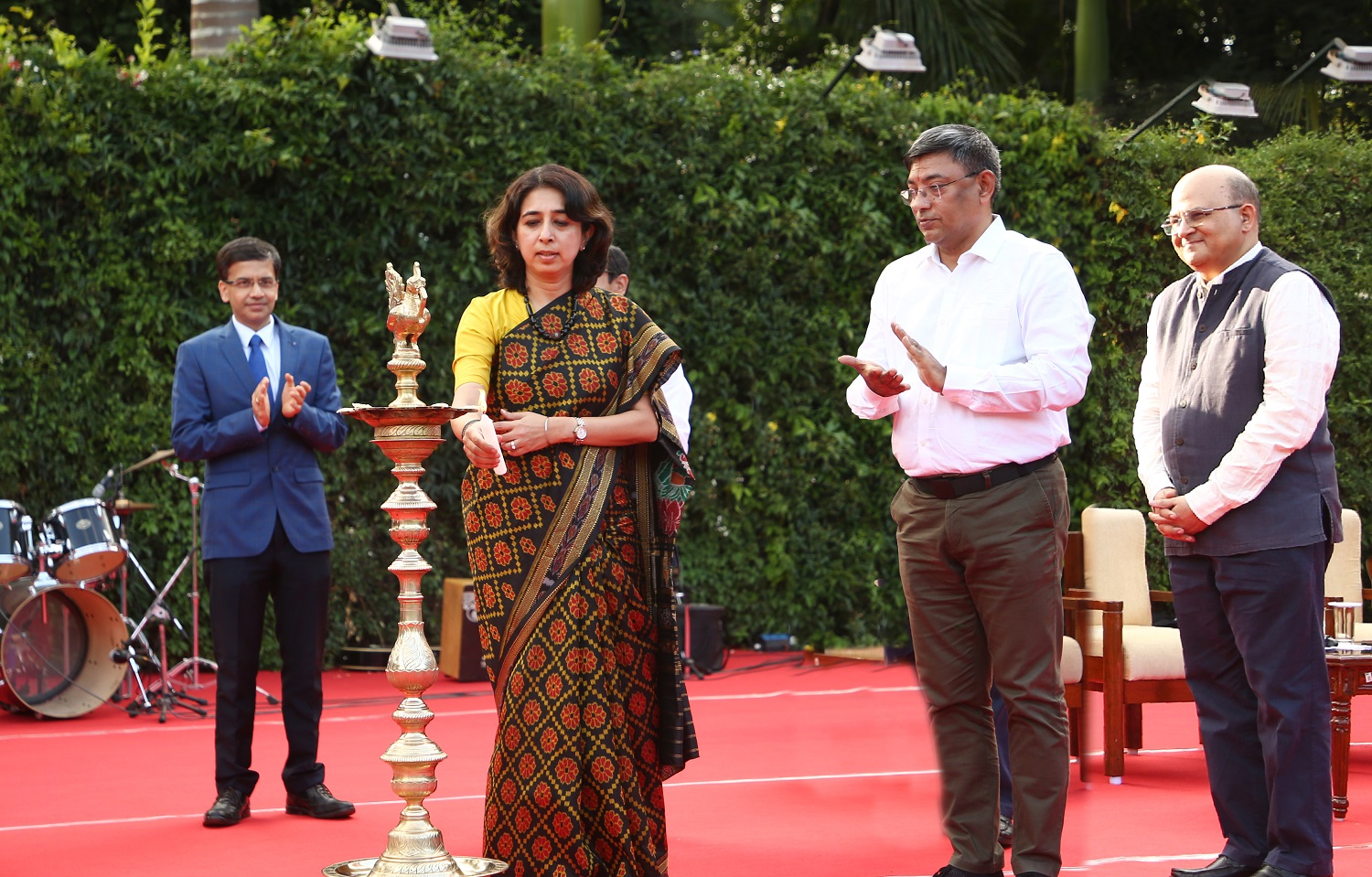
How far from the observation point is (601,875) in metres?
3.37

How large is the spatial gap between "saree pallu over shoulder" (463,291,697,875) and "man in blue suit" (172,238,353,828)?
136 cm

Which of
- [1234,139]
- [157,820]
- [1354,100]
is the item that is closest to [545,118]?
[157,820]

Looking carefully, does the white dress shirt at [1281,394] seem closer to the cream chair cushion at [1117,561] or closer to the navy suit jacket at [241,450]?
the cream chair cushion at [1117,561]

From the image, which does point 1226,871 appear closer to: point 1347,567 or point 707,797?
point 707,797

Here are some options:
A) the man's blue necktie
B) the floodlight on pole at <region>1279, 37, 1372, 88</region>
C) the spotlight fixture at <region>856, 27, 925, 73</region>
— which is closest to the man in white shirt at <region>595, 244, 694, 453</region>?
the man's blue necktie

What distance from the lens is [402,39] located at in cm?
770

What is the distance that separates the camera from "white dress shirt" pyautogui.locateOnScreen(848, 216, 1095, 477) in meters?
3.34

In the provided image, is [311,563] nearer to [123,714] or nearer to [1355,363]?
[123,714]

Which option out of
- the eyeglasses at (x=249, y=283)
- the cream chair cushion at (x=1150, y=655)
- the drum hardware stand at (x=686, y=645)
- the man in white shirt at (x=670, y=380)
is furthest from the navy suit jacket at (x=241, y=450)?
the drum hardware stand at (x=686, y=645)

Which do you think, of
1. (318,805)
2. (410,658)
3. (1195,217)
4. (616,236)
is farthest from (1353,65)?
(410,658)

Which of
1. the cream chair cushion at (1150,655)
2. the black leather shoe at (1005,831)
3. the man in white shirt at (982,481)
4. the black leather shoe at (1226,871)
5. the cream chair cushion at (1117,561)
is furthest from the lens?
the cream chair cushion at (1117,561)

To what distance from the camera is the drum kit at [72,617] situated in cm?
663

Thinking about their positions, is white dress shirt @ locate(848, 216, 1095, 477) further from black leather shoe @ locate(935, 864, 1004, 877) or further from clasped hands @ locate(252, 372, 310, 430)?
clasped hands @ locate(252, 372, 310, 430)

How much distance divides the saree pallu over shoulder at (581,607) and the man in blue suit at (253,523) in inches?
53.4
